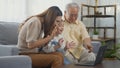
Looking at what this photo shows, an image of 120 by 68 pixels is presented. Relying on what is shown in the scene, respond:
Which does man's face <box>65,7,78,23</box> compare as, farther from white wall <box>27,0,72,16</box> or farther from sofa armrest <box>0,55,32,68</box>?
white wall <box>27,0,72,16</box>

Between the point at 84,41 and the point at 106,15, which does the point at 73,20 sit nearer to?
the point at 84,41

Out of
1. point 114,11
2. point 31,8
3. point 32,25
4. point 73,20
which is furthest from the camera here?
point 114,11

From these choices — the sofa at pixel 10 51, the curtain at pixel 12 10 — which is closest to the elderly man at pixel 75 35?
the sofa at pixel 10 51

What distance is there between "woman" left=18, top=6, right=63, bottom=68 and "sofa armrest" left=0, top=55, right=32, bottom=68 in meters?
0.28

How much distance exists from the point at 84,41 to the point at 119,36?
171 cm

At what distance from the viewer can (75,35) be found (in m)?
2.97

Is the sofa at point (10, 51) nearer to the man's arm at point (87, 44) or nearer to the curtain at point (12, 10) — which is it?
the curtain at point (12, 10)

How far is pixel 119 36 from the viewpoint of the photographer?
4.46m

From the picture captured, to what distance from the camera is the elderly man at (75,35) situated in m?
2.79

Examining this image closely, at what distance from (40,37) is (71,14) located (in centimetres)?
65

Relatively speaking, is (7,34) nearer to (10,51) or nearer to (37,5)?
(10,51)

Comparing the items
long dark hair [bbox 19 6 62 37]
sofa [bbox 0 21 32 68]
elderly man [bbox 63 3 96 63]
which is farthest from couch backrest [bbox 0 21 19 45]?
long dark hair [bbox 19 6 62 37]

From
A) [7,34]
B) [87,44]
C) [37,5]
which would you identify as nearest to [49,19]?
[87,44]

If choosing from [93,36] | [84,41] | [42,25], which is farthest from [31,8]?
[42,25]
